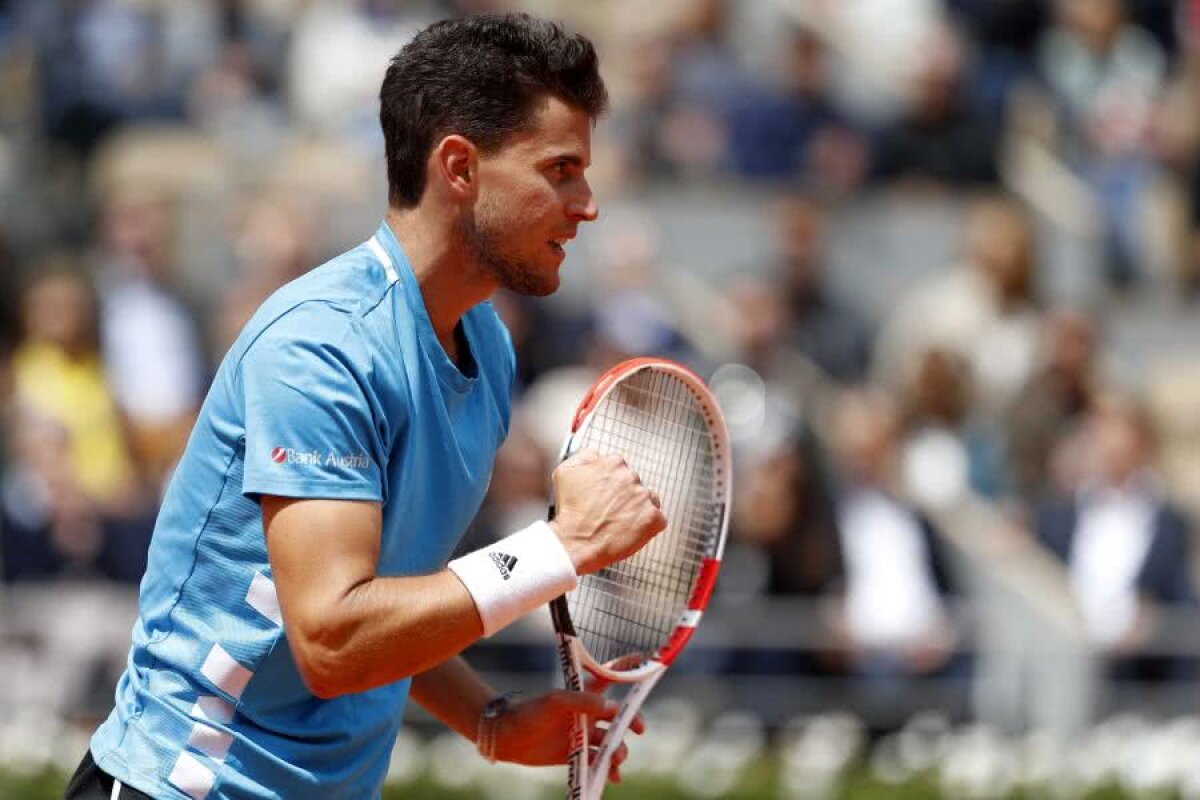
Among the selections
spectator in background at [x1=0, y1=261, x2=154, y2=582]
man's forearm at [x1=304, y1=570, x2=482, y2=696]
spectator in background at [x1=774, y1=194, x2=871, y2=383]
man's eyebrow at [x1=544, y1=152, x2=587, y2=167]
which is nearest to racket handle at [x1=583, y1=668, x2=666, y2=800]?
man's forearm at [x1=304, y1=570, x2=482, y2=696]

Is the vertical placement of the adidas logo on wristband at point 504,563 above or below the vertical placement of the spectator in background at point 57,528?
above

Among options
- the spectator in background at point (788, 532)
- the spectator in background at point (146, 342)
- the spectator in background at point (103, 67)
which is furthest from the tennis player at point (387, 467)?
the spectator in background at point (103, 67)

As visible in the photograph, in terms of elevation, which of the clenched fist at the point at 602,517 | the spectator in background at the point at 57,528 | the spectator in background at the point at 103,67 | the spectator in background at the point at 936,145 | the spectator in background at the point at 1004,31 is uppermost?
the spectator in background at the point at 1004,31

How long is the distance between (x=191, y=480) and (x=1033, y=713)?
6246mm

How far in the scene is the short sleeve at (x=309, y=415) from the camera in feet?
11.4

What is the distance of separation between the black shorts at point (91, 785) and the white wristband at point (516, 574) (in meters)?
0.77

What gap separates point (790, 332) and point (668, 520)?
23.2ft

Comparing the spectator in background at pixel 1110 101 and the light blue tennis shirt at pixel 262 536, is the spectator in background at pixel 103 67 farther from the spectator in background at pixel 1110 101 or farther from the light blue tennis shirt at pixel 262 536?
the light blue tennis shirt at pixel 262 536

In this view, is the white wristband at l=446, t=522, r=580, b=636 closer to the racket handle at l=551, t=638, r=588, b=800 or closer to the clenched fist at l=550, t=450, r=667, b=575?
the clenched fist at l=550, t=450, r=667, b=575

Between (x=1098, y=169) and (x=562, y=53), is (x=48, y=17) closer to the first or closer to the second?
(x=1098, y=169)

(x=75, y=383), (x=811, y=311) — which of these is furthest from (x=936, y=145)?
(x=75, y=383)

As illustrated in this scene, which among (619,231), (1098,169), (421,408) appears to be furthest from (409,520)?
(1098,169)

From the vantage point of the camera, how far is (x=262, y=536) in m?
3.68

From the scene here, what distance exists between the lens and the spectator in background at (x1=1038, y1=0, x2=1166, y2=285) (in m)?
12.9
